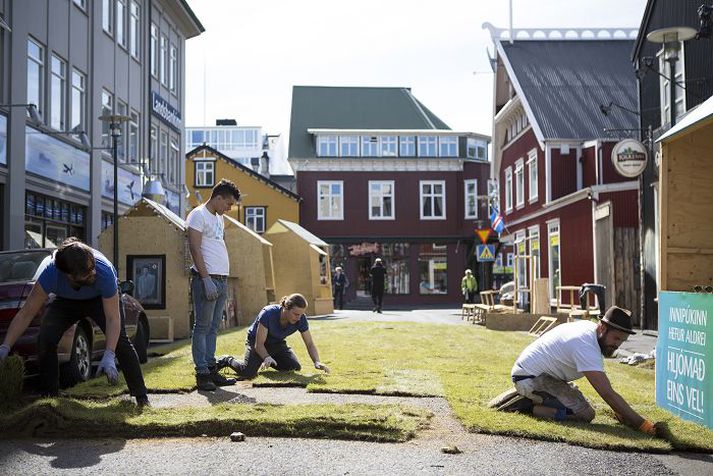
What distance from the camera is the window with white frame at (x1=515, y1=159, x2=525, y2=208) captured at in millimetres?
38375

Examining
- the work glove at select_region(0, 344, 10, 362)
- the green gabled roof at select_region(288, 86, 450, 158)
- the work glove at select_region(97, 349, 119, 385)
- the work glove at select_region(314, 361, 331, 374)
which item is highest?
the green gabled roof at select_region(288, 86, 450, 158)

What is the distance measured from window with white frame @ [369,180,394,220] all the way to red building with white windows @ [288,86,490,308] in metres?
0.06

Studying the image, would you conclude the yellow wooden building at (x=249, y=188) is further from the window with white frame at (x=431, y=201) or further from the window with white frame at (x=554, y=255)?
the window with white frame at (x=554, y=255)

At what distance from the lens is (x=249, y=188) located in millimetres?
53562

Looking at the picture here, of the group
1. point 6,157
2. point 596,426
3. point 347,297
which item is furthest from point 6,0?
point 347,297

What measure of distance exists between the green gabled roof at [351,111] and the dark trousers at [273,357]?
44148 millimetres

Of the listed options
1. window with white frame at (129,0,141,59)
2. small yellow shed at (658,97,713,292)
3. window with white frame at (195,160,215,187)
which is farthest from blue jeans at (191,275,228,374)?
window with white frame at (195,160,215,187)

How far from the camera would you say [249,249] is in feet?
74.3

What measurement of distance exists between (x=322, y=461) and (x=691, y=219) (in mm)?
5117

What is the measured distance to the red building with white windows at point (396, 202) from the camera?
53.5 meters

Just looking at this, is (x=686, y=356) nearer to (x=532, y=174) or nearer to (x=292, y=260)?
Result: (x=292, y=260)

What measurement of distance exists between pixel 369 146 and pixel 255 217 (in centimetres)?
788

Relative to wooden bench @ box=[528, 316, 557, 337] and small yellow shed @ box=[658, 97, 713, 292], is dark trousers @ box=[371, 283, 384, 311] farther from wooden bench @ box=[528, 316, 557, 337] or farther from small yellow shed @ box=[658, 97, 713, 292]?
small yellow shed @ box=[658, 97, 713, 292]

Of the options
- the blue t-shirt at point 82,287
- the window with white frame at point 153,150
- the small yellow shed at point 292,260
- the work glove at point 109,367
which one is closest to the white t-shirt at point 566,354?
the work glove at point 109,367
